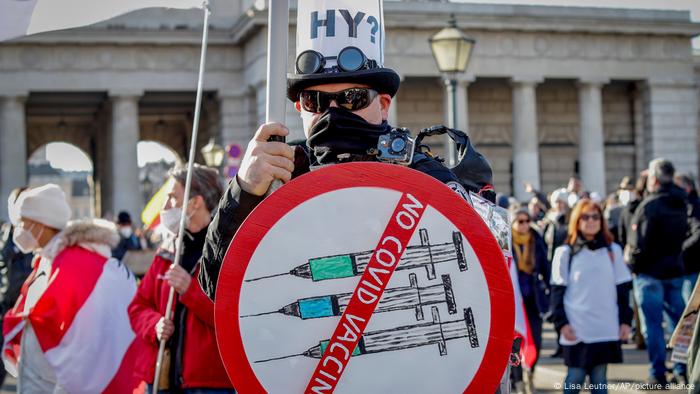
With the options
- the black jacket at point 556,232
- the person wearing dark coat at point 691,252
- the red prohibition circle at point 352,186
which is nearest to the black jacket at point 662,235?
the person wearing dark coat at point 691,252

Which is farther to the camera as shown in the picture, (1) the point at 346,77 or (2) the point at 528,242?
(2) the point at 528,242

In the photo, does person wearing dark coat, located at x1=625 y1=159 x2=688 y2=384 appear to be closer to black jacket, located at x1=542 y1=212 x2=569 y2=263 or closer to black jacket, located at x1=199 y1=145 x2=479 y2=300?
black jacket, located at x1=542 y1=212 x2=569 y2=263

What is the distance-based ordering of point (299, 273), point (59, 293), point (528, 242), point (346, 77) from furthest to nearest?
point (528, 242) < point (59, 293) < point (346, 77) < point (299, 273)

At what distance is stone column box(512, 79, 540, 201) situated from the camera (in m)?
37.4

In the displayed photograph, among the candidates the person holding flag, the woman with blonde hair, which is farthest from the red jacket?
the woman with blonde hair

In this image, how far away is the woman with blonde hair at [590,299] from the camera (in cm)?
734

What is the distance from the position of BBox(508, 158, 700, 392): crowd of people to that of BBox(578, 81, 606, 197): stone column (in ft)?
77.6

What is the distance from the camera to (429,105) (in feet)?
128

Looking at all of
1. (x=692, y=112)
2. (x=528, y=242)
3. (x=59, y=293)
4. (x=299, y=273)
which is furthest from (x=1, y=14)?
(x=692, y=112)

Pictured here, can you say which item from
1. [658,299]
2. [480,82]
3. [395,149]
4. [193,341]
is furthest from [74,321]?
[480,82]

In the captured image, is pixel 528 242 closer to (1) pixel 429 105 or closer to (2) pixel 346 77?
(2) pixel 346 77

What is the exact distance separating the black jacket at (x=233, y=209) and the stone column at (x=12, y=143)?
3566 centimetres

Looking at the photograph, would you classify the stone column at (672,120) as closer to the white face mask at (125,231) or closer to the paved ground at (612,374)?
the white face mask at (125,231)

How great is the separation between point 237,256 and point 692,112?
38.1m
